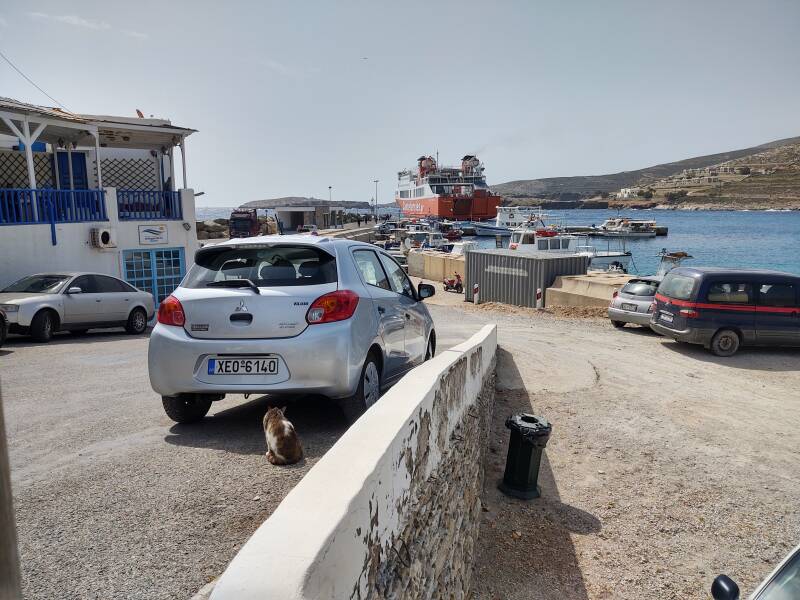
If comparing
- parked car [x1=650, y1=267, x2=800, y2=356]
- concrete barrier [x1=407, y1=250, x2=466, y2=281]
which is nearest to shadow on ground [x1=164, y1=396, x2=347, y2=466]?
parked car [x1=650, y1=267, x2=800, y2=356]

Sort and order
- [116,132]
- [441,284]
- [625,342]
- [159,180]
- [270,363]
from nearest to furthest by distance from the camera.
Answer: [270,363]
[625,342]
[116,132]
[159,180]
[441,284]

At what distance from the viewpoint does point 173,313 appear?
4.84m

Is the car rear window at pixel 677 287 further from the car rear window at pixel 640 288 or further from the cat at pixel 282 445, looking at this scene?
the cat at pixel 282 445

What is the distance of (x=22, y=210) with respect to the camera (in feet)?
50.6

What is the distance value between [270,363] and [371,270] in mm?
1615

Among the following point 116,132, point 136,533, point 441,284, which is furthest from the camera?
point 441,284

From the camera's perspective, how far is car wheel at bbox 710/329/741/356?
1318 centimetres

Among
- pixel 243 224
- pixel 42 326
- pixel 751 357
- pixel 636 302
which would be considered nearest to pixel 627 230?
pixel 243 224

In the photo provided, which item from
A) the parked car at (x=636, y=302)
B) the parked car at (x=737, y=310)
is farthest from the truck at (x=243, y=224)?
the parked car at (x=737, y=310)

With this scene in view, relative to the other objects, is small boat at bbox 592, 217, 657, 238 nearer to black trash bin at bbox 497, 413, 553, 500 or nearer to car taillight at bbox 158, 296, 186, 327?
black trash bin at bbox 497, 413, 553, 500

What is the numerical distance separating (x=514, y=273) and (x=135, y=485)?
64.9ft

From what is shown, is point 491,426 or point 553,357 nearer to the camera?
point 491,426

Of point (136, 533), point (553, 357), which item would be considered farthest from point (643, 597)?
point (553, 357)

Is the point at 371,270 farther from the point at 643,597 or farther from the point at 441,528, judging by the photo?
the point at 643,597
